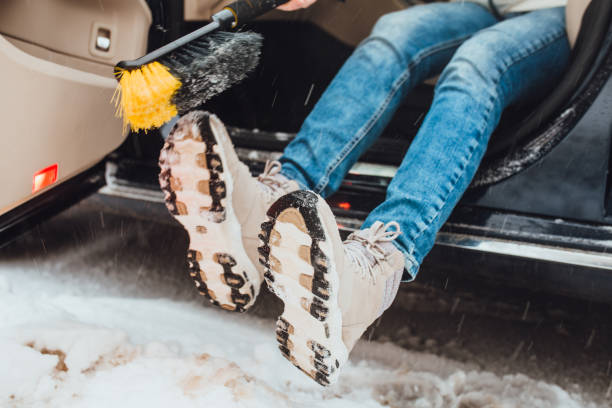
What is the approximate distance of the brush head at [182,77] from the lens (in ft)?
2.19

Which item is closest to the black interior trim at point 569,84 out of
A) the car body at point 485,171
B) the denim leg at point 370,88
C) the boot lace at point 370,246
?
the car body at point 485,171

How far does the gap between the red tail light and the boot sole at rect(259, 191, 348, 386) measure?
51 cm

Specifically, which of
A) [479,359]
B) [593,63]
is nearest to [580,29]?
[593,63]

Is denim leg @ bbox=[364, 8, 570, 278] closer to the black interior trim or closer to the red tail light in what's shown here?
the black interior trim

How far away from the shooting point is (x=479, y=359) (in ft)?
3.03

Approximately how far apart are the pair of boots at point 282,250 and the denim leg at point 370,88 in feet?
0.29

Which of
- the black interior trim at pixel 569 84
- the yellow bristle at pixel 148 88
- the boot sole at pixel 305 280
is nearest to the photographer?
the boot sole at pixel 305 280

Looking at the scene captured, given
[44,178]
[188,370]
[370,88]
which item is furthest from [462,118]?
[44,178]

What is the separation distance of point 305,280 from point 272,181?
245 mm

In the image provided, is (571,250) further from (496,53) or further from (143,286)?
(143,286)

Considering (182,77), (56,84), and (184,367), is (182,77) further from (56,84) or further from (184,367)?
(184,367)

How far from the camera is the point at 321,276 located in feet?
1.84

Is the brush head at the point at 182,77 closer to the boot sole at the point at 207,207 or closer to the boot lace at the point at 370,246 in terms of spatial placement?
the boot sole at the point at 207,207

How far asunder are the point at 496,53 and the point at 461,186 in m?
0.27
